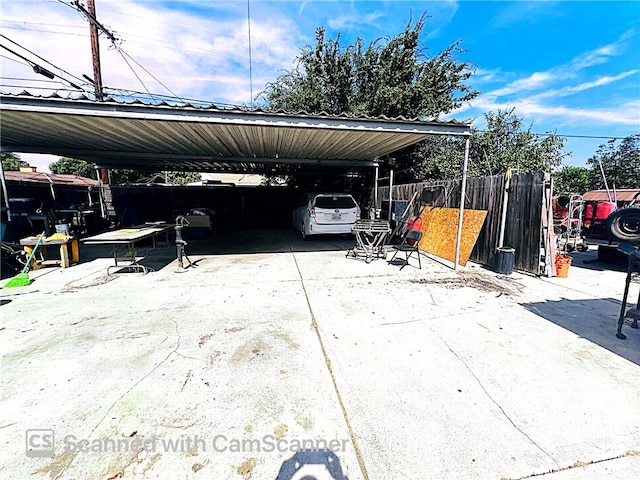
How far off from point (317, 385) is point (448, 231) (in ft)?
18.2

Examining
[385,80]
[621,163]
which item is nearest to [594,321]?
[385,80]

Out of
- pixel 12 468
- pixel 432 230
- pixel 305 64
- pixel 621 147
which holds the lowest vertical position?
pixel 12 468

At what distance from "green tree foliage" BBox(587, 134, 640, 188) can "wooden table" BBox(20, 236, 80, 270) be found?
24.8 meters

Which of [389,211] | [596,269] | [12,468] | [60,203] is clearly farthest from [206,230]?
[596,269]

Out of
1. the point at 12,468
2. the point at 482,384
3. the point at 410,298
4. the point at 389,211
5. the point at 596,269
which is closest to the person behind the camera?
the point at 12,468

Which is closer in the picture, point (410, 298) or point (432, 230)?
point (410, 298)

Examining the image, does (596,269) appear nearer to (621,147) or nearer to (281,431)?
(281,431)

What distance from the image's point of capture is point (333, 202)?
26.7ft

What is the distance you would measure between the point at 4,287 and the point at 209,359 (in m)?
4.71

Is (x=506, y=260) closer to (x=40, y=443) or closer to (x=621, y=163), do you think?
(x=40, y=443)

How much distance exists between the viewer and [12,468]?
156 centimetres

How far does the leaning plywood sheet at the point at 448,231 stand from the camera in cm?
600

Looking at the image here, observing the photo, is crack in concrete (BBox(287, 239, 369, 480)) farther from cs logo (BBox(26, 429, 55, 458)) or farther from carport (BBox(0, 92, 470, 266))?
carport (BBox(0, 92, 470, 266))

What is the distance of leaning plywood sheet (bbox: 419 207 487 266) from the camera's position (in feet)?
19.7
